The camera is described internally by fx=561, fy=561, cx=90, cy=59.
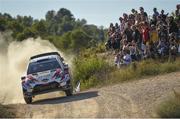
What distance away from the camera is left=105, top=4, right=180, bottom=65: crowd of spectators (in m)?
29.9

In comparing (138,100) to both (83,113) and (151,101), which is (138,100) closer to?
(151,101)

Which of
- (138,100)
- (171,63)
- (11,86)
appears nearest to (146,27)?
(171,63)

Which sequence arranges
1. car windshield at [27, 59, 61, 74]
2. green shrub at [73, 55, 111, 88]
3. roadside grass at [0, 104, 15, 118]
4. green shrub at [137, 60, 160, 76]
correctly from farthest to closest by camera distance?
green shrub at [73, 55, 111, 88], green shrub at [137, 60, 160, 76], car windshield at [27, 59, 61, 74], roadside grass at [0, 104, 15, 118]

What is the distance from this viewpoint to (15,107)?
24.6m

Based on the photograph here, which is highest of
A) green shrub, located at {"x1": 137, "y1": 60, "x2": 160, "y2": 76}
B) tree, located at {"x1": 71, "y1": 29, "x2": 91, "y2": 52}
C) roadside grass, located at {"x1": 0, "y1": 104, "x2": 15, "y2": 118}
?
green shrub, located at {"x1": 137, "y1": 60, "x2": 160, "y2": 76}

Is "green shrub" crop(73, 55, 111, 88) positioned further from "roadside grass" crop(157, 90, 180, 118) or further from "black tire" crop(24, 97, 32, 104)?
"roadside grass" crop(157, 90, 180, 118)

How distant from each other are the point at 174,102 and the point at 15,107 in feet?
28.2

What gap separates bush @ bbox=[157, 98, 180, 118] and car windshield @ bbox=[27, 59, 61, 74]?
9696 millimetres

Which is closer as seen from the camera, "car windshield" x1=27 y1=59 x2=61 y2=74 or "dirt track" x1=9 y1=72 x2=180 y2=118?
"dirt track" x1=9 y1=72 x2=180 y2=118

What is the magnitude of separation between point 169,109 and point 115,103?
175 inches

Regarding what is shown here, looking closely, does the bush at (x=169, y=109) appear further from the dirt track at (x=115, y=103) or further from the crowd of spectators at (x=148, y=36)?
the crowd of spectators at (x=148, y=36)

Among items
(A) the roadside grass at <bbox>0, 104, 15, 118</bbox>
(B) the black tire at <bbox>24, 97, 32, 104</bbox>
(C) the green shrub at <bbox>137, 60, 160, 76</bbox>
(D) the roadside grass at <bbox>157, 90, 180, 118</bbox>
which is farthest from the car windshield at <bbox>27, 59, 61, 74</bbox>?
(D) the roadside grass at <bbox>157, 90, 180, 118</bbox>

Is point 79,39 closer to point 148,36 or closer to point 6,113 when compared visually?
point 148,36

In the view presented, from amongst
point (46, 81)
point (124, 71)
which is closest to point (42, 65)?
point (46, 81)
